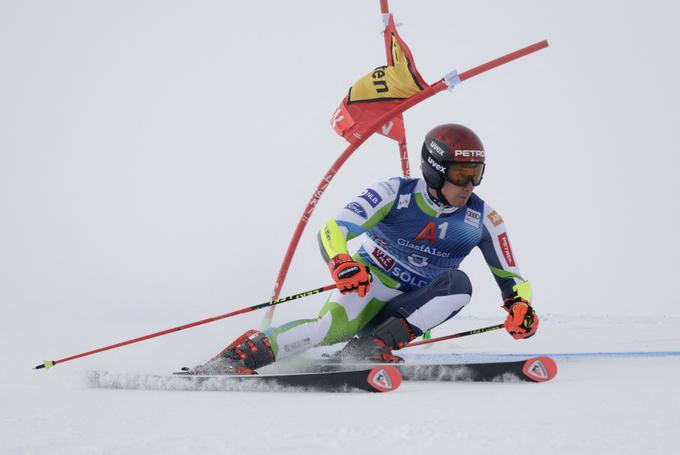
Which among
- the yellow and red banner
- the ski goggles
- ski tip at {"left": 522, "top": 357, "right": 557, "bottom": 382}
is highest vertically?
the yellow and red banner

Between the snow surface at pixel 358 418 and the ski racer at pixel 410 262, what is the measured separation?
21.5 inches

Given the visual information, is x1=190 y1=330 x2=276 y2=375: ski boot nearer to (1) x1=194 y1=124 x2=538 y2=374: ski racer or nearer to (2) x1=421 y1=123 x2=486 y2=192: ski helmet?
(1) x1=194 y1=124 x2=538 y2=374: ski racer

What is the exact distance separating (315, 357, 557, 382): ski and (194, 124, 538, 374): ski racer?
323 mm

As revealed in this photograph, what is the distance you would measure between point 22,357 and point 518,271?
3340 millimetres

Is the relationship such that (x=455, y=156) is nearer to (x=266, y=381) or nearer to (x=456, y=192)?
(x=456, y=192)

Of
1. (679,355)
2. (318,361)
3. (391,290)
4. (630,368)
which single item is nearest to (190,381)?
(318,361)

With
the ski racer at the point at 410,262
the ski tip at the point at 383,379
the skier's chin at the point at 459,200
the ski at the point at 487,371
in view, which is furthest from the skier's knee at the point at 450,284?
the ski tip at the point at 383,379

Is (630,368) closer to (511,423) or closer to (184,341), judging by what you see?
(511,423)

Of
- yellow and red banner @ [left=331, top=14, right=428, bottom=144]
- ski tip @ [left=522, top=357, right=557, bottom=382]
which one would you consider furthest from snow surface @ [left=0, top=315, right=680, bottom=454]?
yellow and red banner @ [left=331, top=14, right=428, bottom=144]

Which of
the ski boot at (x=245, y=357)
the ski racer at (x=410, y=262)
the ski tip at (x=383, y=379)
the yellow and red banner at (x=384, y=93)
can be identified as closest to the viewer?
the ski tip at (x=383, y=379)

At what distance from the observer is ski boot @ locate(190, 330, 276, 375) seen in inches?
140

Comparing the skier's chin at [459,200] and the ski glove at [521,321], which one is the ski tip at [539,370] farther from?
the skier's chin at [459,200]

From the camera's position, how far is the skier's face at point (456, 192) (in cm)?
387

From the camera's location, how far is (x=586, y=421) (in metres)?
2.18
